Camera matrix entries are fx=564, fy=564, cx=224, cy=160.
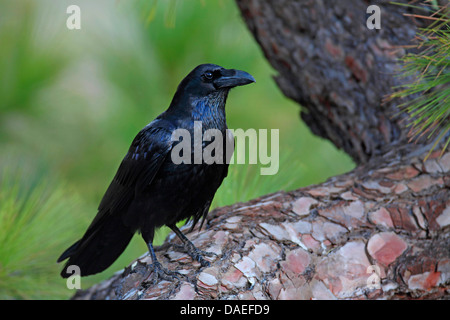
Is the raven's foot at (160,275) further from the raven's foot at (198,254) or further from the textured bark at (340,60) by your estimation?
the textured bark at (340,60)

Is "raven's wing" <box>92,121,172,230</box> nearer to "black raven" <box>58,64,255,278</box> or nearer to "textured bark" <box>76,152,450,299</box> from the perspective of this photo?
"black raven" <box>58,64,255,278</box>

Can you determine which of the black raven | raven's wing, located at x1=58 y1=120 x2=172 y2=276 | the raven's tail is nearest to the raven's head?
the black raven

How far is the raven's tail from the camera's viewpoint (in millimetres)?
2482

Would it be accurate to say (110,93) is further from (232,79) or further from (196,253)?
(196,253)

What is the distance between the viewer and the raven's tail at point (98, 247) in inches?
97.7

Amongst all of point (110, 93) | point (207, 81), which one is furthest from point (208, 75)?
point (110, 93)

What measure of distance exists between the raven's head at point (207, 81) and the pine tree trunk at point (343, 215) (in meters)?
0.50

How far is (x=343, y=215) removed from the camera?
7.34 ft

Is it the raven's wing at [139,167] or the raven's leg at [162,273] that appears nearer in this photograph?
the raven's leg at [162,273]

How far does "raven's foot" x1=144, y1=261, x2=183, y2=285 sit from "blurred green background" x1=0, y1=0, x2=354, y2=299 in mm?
686

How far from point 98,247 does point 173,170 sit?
586 millimetres

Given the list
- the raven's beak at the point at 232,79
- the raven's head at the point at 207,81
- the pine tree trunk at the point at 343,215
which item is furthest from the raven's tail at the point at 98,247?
the raven's beak at the point at 232,79
